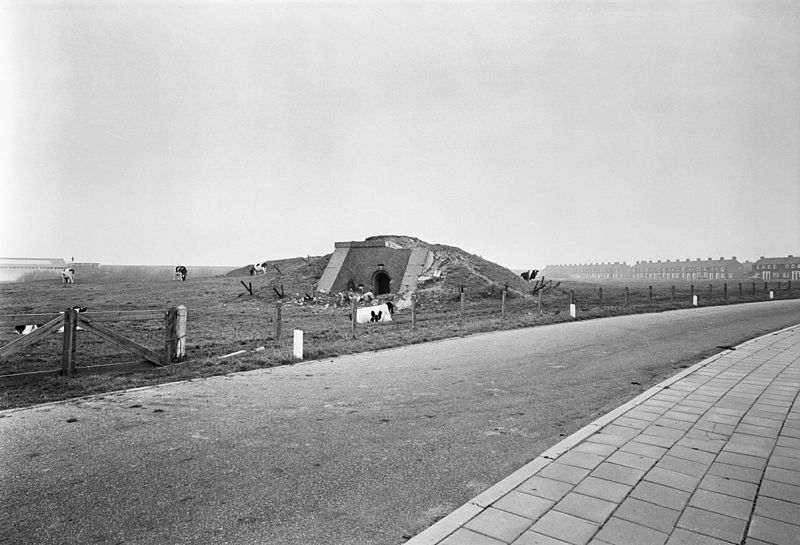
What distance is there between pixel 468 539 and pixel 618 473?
1831 mm

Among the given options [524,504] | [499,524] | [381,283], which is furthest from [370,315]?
[499,524]

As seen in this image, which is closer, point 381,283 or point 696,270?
point 381,283

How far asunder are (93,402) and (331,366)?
174 inches

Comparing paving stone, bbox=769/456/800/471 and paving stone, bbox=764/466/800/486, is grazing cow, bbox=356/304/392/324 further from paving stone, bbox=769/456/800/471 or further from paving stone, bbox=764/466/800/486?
paving stone, bbox=764/466/800/486

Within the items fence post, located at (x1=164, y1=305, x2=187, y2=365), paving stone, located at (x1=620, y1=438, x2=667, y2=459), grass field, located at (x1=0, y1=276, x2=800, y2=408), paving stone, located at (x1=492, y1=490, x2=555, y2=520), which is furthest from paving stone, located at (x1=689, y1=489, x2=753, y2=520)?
fence post, located at (x1=164, y1=305, x2=187, y2=365)

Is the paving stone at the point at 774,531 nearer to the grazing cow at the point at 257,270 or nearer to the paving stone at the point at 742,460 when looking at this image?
the paving stone at the point at 742,460

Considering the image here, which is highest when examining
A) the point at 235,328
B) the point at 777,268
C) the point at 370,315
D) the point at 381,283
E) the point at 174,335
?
the point at 777,268

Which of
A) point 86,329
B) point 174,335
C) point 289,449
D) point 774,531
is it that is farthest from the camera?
point 174,335

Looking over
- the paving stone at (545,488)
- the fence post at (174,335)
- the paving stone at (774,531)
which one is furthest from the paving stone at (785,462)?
the fence post at (174,335)

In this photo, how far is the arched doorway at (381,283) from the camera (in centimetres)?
2941

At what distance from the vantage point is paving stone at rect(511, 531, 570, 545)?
2.92m

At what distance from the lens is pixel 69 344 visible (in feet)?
26.7

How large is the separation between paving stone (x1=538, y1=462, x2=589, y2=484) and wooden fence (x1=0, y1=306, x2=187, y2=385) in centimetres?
801

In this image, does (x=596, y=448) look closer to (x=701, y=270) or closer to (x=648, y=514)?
(x=648, y=514)
